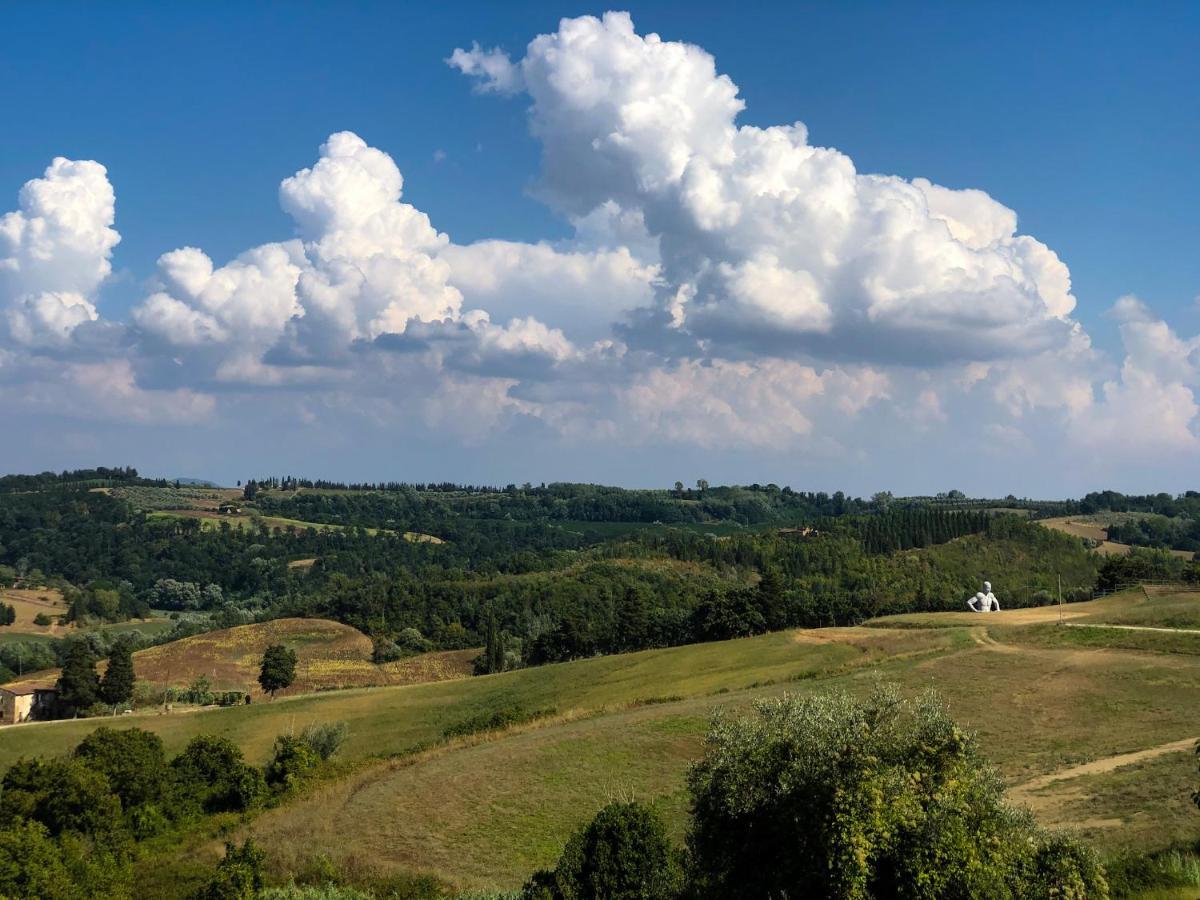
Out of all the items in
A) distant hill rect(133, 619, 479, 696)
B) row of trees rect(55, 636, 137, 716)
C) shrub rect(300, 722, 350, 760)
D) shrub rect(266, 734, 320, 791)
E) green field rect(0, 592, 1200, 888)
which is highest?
green field rect(0, 592, 1200, 888)

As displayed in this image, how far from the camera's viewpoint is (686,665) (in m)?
86.6

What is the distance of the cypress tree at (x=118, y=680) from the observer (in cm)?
10025

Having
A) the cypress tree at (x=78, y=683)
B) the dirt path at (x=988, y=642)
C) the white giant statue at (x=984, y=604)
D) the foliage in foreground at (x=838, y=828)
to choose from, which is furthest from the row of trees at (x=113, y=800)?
the white giant statue at (x=984, y=604)

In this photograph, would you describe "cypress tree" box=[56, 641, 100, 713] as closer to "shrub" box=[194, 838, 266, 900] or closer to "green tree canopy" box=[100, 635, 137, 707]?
"green tree canopy" box=[100, 635, 137, 707]

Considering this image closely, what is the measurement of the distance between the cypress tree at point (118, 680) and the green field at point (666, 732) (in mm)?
14983

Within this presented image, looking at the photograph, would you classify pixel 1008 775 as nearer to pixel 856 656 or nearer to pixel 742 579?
pixel 856 656

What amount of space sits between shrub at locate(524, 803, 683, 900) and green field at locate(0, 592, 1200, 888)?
8.24 m

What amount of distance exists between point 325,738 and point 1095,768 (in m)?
50.8

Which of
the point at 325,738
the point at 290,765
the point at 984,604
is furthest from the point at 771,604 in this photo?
the point at 290,765

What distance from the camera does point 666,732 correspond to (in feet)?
185

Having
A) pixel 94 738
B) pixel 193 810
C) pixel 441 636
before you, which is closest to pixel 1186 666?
pixel 193 810

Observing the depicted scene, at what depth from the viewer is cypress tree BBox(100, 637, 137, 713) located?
3947 inches

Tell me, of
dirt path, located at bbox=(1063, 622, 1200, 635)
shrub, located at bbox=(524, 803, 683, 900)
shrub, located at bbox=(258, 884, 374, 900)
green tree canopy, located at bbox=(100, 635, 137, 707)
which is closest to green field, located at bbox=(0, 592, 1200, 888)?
dirt path, located at bbox=(1063, 622, 1200, 635)

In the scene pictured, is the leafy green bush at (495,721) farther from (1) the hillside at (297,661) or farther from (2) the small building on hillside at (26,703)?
(2) the small building on hillside at (26,703)
